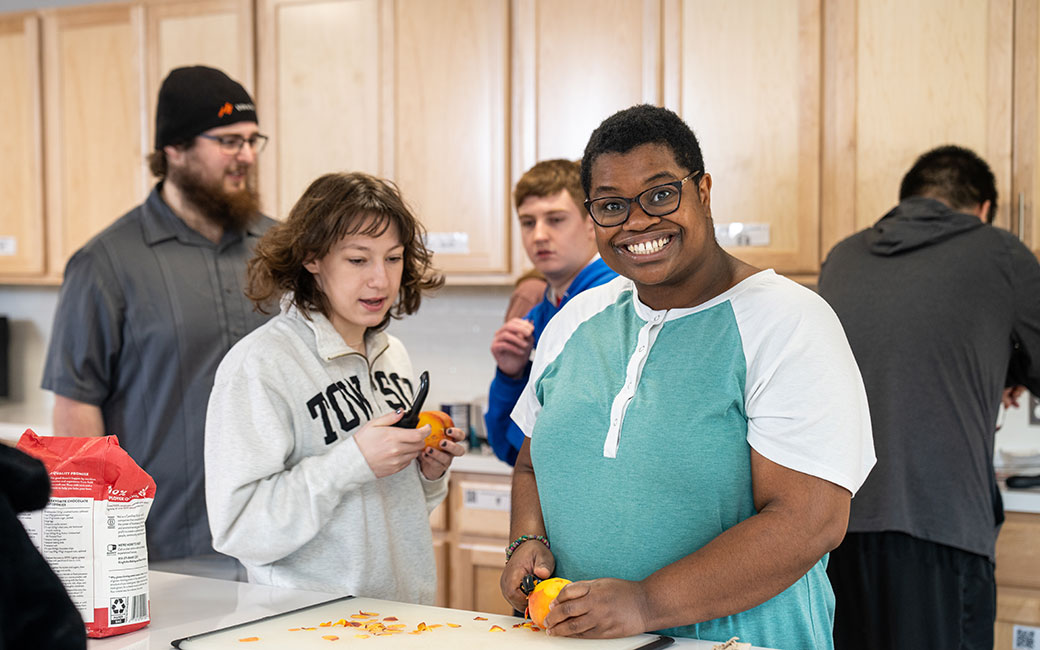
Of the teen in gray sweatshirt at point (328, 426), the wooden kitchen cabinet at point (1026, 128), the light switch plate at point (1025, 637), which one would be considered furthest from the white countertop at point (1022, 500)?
the teen in gray sweatshirt at point (328, 426)

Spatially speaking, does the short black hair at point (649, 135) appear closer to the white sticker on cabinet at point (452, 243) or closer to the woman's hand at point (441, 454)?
the woman's hand at point (441, 454)

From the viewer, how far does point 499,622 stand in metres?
1.25

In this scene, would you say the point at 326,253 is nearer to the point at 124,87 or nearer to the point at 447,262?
the point at 447,262

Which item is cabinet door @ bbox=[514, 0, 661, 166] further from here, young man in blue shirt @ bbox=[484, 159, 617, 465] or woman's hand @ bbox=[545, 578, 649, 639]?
woman's hand @ bbox=[545, 578, 649, 639]

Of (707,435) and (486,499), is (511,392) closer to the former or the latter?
(486,499)

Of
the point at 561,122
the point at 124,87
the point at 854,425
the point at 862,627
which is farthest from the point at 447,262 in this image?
the point at 854,425

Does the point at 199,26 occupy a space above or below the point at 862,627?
above

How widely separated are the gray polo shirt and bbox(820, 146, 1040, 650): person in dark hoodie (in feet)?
4.67

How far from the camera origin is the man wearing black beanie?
83.7 inches

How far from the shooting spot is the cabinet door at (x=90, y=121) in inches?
138

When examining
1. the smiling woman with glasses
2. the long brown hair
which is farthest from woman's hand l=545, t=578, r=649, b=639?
the long brown hair

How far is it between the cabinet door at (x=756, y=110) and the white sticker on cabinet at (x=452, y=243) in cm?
77

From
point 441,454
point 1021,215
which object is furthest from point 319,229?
point 1021,215

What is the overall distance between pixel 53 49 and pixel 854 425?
340cm
